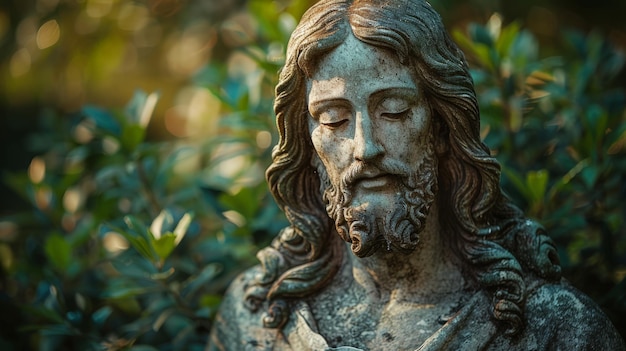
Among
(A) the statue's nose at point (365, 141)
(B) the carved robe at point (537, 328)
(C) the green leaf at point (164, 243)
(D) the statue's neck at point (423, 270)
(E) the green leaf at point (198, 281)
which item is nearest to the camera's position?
(A) the statue's nose at point (365, 141)

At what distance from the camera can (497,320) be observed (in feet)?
9.30

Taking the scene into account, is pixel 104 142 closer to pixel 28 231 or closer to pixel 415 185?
pixel 28 231

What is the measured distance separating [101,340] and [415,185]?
4.56 ft

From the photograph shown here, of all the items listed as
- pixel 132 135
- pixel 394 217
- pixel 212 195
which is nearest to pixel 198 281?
pixel 212 195

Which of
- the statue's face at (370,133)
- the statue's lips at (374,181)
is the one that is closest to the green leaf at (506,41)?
the statue's face at (370,133)

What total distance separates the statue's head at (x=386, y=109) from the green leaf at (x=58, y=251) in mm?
1348

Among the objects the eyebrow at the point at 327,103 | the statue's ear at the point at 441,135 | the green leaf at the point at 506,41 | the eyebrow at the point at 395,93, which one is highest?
the eyebrow at the point at 395,93

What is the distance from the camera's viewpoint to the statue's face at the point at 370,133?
272 centimetres

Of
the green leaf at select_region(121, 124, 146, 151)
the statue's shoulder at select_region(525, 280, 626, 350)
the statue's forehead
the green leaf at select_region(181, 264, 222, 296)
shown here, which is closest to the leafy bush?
the statue's shoulder at select_region(525, 280, 626, 350)

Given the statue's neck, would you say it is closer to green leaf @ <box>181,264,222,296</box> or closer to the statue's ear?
the statue's ear

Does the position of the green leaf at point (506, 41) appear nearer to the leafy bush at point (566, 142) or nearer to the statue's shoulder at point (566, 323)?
the leafy bush at point (566, 142)

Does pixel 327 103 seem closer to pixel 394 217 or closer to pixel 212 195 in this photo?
pixel 394 217

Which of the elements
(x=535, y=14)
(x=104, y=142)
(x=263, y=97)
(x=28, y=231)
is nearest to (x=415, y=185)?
(x=263, y=97)

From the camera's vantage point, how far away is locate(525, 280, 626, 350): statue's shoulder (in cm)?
281
